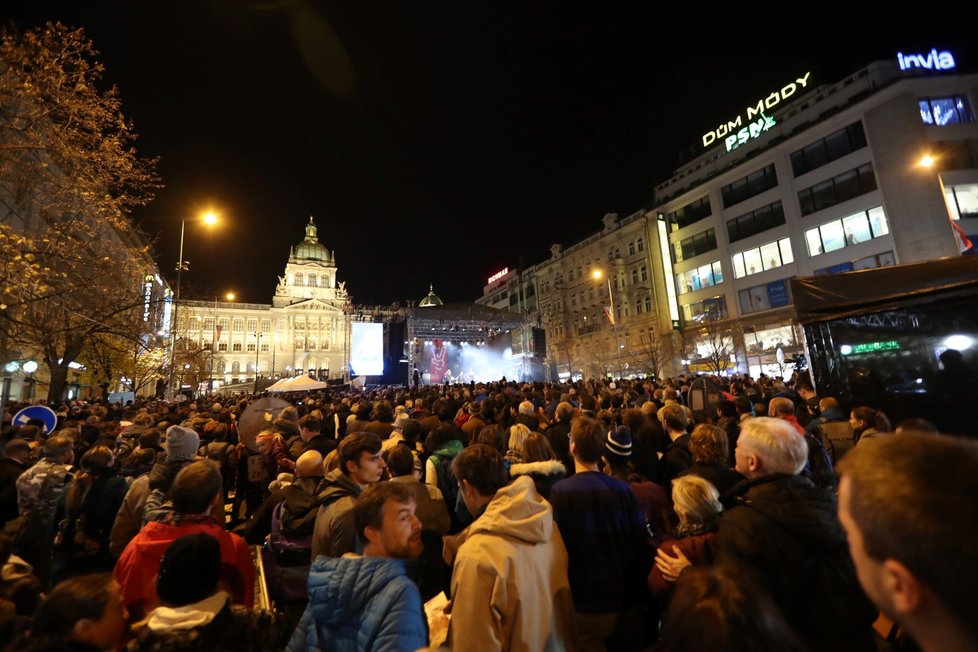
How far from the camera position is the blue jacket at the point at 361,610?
6.08 feet

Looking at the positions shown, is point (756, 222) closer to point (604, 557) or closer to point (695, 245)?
point (695, 245)

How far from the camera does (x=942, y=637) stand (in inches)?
38.2

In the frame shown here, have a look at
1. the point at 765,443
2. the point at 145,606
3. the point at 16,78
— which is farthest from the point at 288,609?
the point at 16,78

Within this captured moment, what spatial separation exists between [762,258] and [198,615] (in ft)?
142

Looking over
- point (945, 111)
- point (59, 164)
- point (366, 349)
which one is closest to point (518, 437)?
point (59, 164)

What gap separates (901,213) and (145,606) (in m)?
38.6

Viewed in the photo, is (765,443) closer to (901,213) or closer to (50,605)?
(50,605)

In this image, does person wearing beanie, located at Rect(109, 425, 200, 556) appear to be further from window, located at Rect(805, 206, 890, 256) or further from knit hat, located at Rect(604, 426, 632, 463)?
window, located at Rect(805, 206, 890, 256)

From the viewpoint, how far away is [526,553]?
86.4 inches

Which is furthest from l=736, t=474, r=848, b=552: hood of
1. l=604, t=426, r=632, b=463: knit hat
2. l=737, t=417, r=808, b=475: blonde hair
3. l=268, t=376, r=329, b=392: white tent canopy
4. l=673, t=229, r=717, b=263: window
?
l=673, t=229, r=717, b=263: window

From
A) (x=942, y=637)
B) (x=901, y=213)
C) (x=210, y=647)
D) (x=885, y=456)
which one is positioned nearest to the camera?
(x=942, y=637)

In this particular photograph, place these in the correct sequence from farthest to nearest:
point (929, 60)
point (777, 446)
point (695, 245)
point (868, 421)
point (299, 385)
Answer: point (695, 245)
point (929, 60)
point (299, 385)
point (868, 421)
point (777, 446)

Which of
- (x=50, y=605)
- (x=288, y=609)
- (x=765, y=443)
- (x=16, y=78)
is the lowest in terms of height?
(x=288, y=609)

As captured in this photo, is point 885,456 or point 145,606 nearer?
point 885,456
